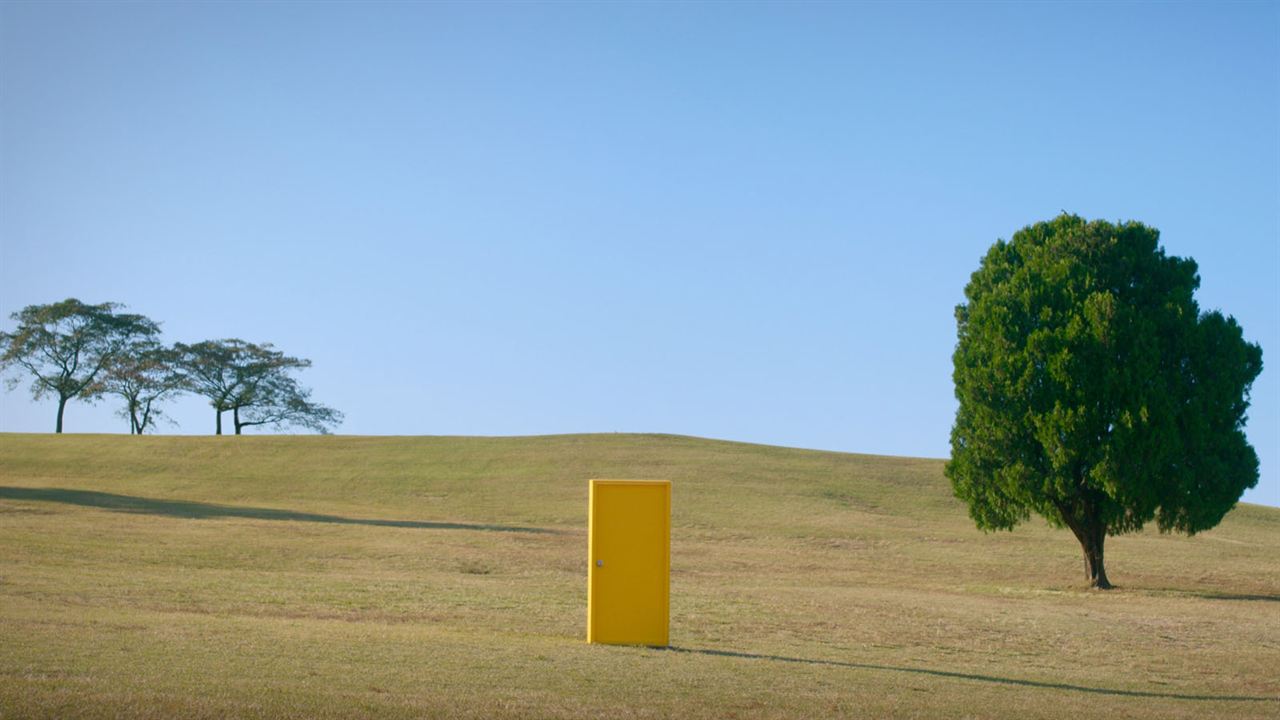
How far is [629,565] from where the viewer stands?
17094 mm

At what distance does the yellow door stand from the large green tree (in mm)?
20239

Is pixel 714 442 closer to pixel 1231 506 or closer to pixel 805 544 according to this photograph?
pixel 805 544

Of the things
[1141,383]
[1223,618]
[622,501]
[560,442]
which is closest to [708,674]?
[622,501]

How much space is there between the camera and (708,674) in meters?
14.1

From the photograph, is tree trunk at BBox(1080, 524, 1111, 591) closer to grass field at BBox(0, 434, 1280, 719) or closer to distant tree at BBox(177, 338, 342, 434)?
grass field at BBox(0, 434, 1280, 719)

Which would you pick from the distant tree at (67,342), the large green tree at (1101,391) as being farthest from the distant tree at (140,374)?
the large green tree at (1101,391)

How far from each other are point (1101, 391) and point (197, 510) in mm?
34428

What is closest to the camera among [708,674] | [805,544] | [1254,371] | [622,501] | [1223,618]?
[708,674]

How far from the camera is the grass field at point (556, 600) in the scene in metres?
12.1

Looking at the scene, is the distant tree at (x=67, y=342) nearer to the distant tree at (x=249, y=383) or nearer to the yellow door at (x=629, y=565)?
the distant tree at (x=249, y=383)

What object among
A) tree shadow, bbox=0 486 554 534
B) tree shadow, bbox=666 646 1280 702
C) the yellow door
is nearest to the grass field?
tree shadow, bbox=666 646 1280 702

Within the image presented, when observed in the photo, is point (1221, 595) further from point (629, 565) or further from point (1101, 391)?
point (629, 565)

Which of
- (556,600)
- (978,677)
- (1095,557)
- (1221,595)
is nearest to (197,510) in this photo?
(556,600)

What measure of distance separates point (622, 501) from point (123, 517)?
28921 mm
